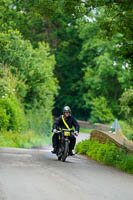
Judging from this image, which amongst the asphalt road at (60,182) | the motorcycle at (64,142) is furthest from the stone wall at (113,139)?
the asphalt road at (60,182)

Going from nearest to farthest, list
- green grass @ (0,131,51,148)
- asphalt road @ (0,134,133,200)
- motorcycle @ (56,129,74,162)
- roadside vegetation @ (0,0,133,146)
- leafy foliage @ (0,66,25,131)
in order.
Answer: asphalt road @ (0,134,133,200) < motorcycle @ (56,129,74,162) < roadside vegetation @ (0,0,133,146) < green grass @ (0,131,51,148) < leafy foliage @ (0,66,25,131)

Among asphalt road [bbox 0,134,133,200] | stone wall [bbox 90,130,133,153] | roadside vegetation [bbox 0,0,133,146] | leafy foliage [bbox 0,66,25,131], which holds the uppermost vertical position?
roadside vegetation [bbox 0,0,133,146]

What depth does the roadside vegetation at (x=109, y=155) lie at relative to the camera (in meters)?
15.4

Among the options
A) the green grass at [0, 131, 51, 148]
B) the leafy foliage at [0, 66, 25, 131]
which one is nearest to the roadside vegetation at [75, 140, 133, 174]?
the green grass at [0, 131, 51, 148]

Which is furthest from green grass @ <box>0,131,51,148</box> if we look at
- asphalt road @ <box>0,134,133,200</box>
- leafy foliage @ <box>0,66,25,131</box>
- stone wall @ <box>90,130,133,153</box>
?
asphalt road @ <box>0,134,133,200</box>

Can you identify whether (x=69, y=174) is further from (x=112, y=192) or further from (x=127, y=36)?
(x=127, y=36)

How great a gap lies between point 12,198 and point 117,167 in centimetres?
730

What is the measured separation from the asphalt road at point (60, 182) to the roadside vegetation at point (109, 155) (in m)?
0.57

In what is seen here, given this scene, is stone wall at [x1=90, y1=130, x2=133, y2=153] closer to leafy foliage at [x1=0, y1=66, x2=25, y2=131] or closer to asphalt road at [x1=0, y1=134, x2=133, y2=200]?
asphalt road at [x1=0, y1=134, x2=133, y2=200]

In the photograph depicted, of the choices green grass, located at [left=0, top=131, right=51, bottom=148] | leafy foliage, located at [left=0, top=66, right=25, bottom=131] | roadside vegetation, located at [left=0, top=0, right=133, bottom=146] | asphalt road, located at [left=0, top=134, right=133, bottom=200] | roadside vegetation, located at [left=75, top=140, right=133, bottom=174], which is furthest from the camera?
leafy foliage, located at [left=0, top=66, right=25, bottom=131]

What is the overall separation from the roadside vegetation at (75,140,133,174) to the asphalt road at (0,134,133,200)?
567 mm

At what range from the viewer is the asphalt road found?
9.64 meters

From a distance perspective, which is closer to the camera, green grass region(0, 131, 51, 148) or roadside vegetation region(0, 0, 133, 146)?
roadside vegetation region(0, 0, 133, 146)

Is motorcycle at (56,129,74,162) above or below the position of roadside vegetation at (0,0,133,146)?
below
